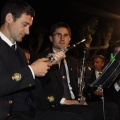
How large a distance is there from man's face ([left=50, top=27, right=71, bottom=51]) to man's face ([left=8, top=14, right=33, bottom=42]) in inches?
51.0

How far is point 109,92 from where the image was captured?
4637mm

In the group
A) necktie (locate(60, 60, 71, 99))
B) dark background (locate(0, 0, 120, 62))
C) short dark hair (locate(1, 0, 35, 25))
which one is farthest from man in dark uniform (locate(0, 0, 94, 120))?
dark background (locate(0, 0, 120, 62))

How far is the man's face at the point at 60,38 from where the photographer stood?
404cm

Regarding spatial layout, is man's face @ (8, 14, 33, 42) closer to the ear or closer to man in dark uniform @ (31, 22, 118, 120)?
the ear

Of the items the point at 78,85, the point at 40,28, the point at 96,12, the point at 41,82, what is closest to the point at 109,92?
the point at 78,85

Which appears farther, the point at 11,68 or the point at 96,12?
the point at 96,12

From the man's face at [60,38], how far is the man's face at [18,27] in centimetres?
130

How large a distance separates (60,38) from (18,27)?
1.40 m

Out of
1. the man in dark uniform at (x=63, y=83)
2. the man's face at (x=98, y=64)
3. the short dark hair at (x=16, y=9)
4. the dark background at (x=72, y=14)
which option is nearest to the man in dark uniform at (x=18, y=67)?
the short dark hair at (x=16, y=9)

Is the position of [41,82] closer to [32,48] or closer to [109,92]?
[109,92]

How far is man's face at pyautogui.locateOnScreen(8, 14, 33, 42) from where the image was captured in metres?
2.74

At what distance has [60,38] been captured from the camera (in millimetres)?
4055

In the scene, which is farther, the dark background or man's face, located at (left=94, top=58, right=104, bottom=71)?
the dark background

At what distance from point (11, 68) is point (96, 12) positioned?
16.3 m
